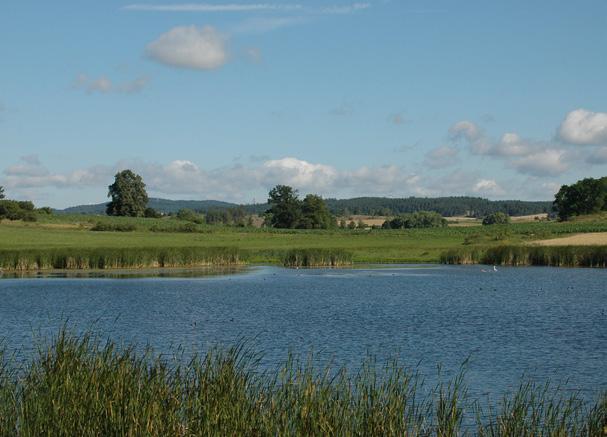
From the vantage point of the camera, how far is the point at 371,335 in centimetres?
3169

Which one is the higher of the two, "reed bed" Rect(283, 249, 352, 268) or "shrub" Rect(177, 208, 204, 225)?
"shrub" Rect(177, 208, 204, 225)

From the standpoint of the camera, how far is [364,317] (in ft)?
124

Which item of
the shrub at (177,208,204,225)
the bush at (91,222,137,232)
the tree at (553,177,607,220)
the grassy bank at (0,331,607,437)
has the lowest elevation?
the grassy bank at (0,331,607,437)

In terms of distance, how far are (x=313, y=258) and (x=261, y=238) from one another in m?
40.7

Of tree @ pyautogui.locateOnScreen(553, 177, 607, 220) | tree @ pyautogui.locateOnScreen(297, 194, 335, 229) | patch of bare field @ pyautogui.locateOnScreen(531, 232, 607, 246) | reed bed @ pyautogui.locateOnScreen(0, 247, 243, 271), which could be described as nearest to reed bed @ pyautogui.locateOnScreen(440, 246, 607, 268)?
patch of bare field @ pyautogui.locateOnScreen(531, 232, 607, 246)

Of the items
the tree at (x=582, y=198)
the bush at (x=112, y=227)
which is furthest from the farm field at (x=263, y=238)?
the tree at (x=582, y=198)

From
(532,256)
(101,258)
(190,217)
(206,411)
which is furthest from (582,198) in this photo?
(206,411)

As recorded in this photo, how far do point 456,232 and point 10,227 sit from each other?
60.7 meters

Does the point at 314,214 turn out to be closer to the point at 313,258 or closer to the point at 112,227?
the point at 112,227

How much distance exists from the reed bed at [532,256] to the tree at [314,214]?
91.0 m

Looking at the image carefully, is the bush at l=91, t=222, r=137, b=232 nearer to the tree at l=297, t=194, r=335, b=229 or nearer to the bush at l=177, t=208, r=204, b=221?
the bush at l=177, t=208, r=204, b=221

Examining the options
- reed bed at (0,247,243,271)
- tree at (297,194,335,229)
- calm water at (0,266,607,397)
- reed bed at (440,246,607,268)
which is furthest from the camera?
tree at (297,194,335,229)

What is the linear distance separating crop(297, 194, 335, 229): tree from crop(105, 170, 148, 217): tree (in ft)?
102

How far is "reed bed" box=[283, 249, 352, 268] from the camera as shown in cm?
7888
